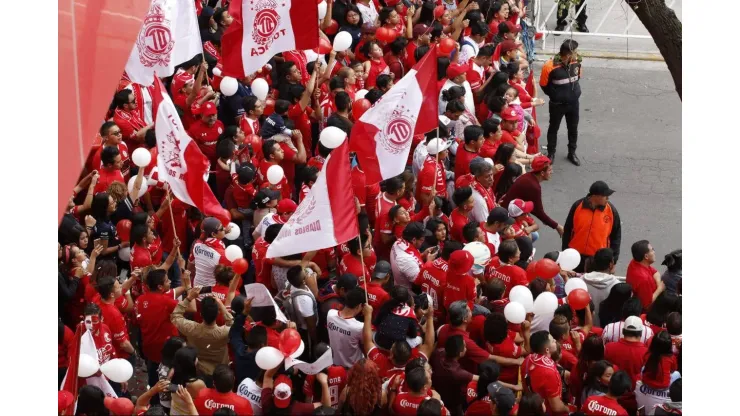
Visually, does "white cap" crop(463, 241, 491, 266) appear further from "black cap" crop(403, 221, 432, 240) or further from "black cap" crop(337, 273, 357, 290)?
"black cap" crop(337, 273, 357, 290)

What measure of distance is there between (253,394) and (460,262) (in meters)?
1.97

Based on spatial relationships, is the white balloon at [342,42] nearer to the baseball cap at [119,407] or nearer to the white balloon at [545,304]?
the white balloon at [545,304]

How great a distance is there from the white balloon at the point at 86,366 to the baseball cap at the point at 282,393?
1.24 m

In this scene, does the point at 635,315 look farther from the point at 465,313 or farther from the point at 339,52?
the point at 339,52

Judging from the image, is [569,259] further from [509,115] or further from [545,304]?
[509,115]

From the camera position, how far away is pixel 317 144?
1152cm

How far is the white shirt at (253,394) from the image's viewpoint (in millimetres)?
7316

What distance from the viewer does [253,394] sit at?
7320mm

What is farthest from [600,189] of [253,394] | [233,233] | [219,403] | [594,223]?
[219,403]

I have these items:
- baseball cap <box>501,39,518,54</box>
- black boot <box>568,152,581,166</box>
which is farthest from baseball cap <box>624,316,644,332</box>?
black boot <box>568,152,581,166</box>

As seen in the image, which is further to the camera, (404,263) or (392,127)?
(404,263)

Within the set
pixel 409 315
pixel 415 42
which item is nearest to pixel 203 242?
pixel 409 315

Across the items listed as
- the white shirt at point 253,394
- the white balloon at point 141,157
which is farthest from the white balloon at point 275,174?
the white shirt at point 253,394

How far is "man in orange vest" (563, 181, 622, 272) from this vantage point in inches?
391
